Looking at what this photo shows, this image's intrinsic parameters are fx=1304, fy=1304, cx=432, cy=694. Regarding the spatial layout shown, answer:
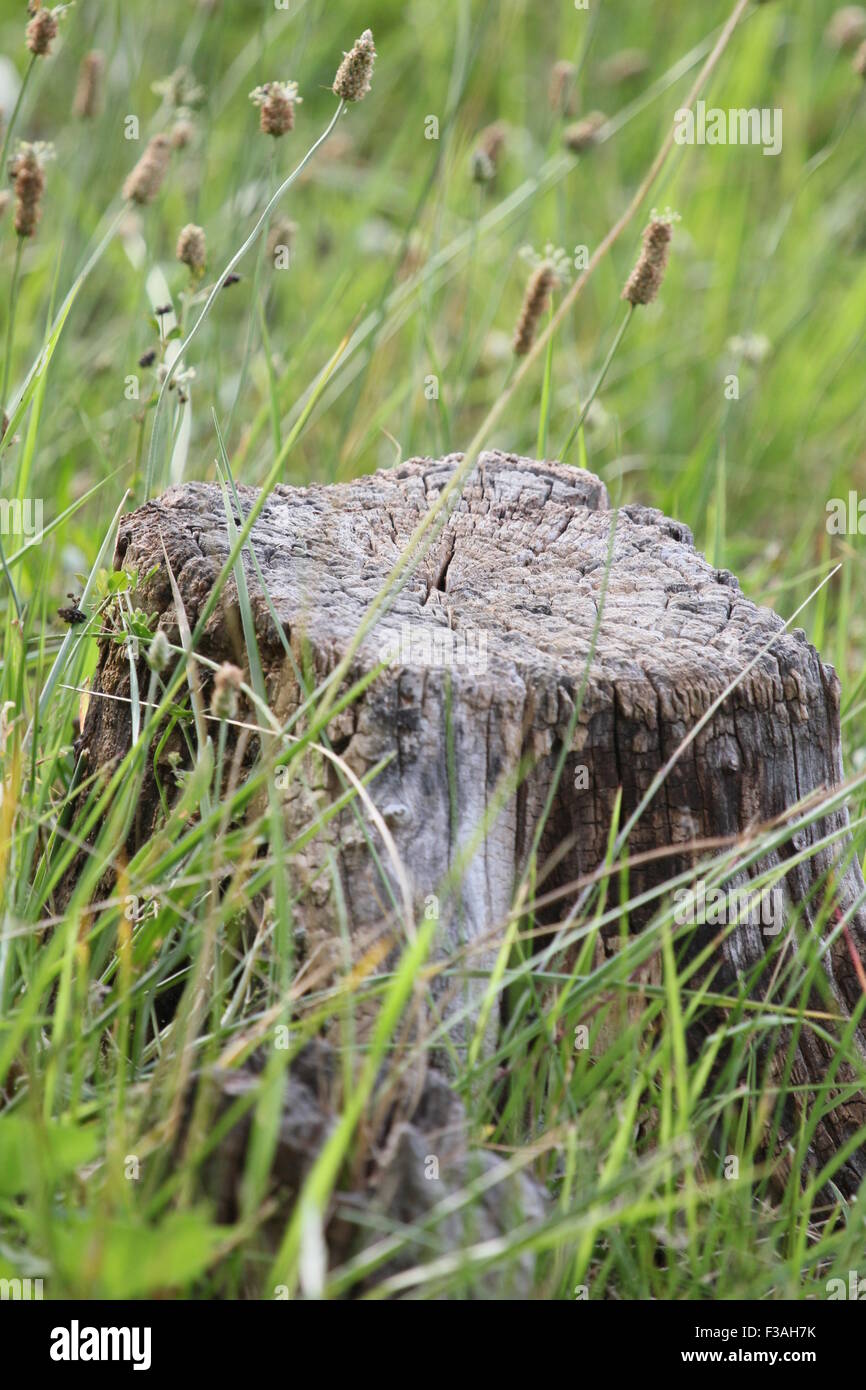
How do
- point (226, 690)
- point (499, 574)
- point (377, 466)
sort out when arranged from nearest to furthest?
point (226, 690) → point (499, 574) → point (377, 466)

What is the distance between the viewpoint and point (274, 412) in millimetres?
1892

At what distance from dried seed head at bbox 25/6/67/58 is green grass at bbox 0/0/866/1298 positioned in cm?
24

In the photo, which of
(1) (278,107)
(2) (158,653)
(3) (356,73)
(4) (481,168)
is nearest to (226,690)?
(2) (158,653)

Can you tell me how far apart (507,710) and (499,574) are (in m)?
0.32

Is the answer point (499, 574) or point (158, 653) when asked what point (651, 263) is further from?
point (158, 653)

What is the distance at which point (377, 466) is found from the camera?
2855 mm

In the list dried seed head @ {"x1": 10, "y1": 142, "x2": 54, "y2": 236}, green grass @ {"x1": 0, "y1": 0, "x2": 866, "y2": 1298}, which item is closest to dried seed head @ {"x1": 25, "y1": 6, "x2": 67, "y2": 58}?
dried seed head @ {"x1": 10, "y1": 142, "x2": 54, "y2": 236}

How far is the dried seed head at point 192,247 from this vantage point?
5.74ft

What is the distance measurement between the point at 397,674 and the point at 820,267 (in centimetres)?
259

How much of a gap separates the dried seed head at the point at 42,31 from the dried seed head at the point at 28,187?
0.12 m

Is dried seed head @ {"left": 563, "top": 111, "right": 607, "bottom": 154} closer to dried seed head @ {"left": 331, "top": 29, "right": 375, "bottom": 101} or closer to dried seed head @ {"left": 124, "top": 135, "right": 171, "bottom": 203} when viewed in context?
dried seed head @ {"left": 124, "top": 135, "right": 171, "bottom": 203}

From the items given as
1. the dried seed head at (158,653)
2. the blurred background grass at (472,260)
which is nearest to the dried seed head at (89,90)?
the blurred background grass at (472,260)
